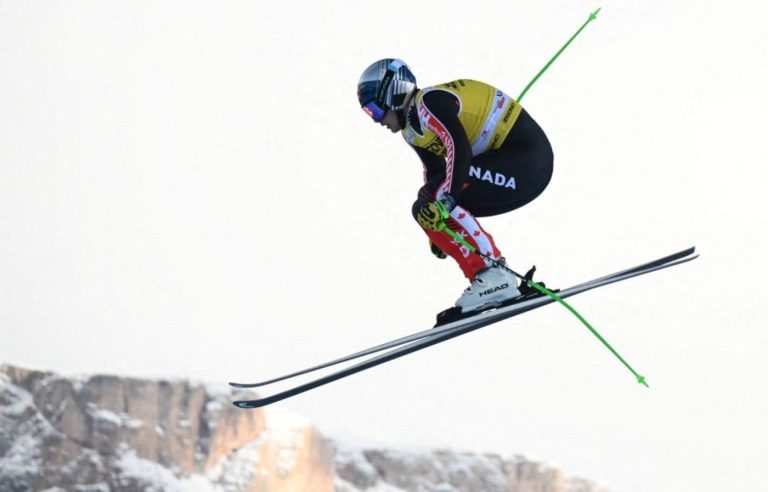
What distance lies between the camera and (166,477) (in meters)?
170

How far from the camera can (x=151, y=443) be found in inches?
6747

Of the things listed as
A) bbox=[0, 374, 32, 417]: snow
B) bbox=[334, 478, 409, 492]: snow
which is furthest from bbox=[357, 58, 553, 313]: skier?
bbox=[0, 374, 32, 417]: snow

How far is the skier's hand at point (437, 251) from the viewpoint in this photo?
45.0 ft

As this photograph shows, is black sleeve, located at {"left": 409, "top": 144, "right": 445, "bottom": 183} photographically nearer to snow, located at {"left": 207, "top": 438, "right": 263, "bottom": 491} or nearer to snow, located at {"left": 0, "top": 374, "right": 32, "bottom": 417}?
snow, located at {"left": 207, "top": 438, "right": 263, "bottom": 491}

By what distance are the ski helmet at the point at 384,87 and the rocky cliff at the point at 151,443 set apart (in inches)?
6263

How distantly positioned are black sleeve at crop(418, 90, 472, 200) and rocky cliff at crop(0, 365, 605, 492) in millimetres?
159371

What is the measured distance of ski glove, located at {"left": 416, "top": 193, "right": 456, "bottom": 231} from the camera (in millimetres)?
12547

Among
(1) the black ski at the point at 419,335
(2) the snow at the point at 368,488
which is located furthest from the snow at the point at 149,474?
(1) the black ski at the point at 419,335

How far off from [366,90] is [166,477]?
16202 cm

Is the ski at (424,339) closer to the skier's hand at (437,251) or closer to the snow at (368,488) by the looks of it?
the skier's hand at (437,251)

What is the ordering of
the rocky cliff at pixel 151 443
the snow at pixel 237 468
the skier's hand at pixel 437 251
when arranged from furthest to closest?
the snow at pixel 237 468 → the rocky cliff at pixel 151 443 → the skier's hand at pixel 437 251

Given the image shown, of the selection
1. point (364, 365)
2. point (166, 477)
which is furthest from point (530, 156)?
point (166, 477)

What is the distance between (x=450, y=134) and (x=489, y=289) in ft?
5.45

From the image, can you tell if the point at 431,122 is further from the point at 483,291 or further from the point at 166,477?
the point at 166,477
